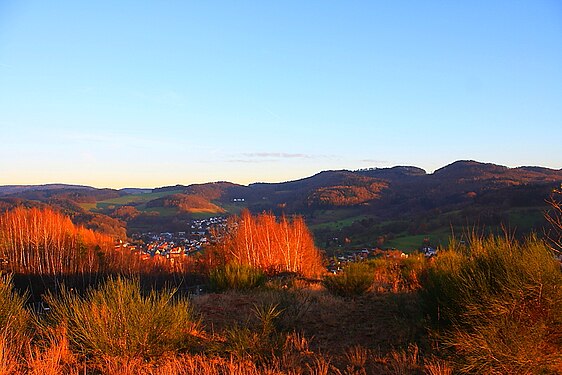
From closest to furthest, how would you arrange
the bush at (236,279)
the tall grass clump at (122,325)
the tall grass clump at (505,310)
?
the tall grass clump at (505,310) → the tall grass clump at (122,325) → the bush at (236,279)

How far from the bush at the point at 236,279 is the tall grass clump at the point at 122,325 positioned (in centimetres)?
506

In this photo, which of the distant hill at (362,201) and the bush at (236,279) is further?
the distant hill at (362,201)

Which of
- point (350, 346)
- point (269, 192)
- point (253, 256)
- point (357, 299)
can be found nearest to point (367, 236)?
point (253, 256)

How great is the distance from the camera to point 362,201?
71.2 metres

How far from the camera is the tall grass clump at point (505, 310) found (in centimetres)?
477

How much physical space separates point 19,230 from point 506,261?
94.5ft

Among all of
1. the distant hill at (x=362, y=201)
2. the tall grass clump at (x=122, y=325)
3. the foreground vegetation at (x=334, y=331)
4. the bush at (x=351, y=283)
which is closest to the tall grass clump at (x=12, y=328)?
the foreground vegetation at (x=334, y=331)

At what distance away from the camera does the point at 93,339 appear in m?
5.63

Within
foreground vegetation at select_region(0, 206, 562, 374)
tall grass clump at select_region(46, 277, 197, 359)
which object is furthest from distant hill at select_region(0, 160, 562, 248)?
tall grass clump at select_region(46, 277, 197, 359)

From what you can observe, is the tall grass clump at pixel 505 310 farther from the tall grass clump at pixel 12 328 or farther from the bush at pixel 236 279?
the bush at pixel 236 279

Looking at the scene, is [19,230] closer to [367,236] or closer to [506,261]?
[506,261]

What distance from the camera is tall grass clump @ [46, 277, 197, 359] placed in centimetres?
568

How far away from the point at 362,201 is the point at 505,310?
220ft

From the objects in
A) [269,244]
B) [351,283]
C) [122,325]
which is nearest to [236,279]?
[351,283]
